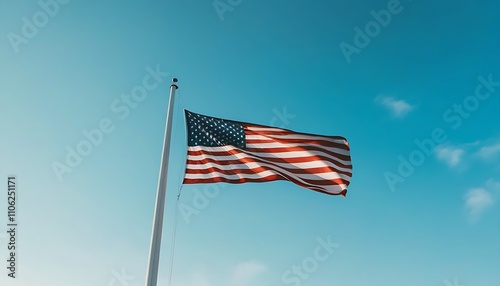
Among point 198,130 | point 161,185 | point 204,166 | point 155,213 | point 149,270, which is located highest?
point 198,130

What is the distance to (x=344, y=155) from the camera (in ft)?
44.8

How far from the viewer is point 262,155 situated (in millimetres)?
13195

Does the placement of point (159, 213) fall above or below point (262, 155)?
below

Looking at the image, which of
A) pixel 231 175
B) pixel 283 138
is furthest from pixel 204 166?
pixel 283 138

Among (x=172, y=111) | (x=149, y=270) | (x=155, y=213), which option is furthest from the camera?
(x=172, y=111)

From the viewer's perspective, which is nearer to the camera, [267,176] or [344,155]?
[267,176]

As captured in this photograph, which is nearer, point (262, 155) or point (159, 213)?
point (159, 213)

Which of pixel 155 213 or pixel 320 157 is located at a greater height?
pixel 320 157

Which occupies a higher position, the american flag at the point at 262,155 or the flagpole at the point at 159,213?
the american flag at the point at 262,155

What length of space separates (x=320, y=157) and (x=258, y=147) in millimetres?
1946

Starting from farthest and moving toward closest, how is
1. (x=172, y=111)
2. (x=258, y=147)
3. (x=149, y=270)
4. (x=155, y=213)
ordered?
1. (x=258, y=147)
2. (x=172, y=111)
3. (x=155, y=213)
4. (x=149, y=270)

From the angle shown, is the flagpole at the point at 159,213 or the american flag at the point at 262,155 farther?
the american flag at the point at 262,155

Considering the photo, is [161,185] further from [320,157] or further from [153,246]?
[320,157]

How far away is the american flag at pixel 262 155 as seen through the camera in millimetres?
12500
